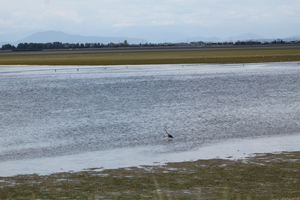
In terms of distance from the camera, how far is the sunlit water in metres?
19.7

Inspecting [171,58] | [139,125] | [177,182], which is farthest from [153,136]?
[171,58]

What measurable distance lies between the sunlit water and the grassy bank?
1.56 meters

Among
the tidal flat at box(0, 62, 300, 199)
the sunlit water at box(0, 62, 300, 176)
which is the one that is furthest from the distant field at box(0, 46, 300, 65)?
the sunlit water at box(0, 62, 300, 176)

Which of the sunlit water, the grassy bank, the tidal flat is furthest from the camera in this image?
the sunlit water

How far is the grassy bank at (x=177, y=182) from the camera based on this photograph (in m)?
13.2

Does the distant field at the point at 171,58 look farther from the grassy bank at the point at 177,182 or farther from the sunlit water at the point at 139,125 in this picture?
the grassy bank at the point at 177,182

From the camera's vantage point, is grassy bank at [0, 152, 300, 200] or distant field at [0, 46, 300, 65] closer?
grassy bank at [0, 152, 300, 200]

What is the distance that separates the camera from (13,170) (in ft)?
57.1

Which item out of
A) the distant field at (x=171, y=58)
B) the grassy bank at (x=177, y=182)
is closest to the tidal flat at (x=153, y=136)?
the grassy bank at (x=177, y=182)

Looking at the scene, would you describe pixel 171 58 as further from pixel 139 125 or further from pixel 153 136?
pixel 153 136

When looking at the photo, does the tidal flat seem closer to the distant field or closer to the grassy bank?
the grassy bank

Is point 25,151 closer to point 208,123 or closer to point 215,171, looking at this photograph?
point 215,171

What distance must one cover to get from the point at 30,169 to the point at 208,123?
13.4 metres

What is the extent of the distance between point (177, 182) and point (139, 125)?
42.3 ft
